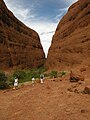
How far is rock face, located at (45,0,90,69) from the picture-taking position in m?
34.4

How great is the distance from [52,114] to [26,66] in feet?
145

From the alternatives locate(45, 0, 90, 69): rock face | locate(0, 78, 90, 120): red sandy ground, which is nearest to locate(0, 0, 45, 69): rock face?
locate(45, 0, 90, 69): rock face

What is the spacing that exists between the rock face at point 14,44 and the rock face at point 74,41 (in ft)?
21.3

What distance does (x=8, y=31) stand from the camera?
160ft

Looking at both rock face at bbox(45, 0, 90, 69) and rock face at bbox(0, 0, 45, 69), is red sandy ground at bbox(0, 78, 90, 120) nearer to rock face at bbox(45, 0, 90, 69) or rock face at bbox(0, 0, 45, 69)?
rock face at bbox(45, 0, 90, 69)

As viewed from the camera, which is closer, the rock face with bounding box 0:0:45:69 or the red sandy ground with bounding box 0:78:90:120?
the red sandy ground with bounding box 0:78:90:120

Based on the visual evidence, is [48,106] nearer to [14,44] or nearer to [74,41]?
[74,41]

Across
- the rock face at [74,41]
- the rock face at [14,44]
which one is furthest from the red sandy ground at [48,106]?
the rock face at [14,44]

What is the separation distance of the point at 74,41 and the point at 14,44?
49.9 ft

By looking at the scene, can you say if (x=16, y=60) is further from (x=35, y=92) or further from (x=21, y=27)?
(x=35, y=92)

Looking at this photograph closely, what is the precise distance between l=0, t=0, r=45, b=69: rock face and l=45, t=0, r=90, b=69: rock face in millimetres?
6506

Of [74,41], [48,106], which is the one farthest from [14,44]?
[48,106]

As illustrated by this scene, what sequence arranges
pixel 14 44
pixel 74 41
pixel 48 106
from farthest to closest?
pixel 14 44 → pixel 74 41 → pixel 48 106

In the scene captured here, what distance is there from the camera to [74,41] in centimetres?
3803
